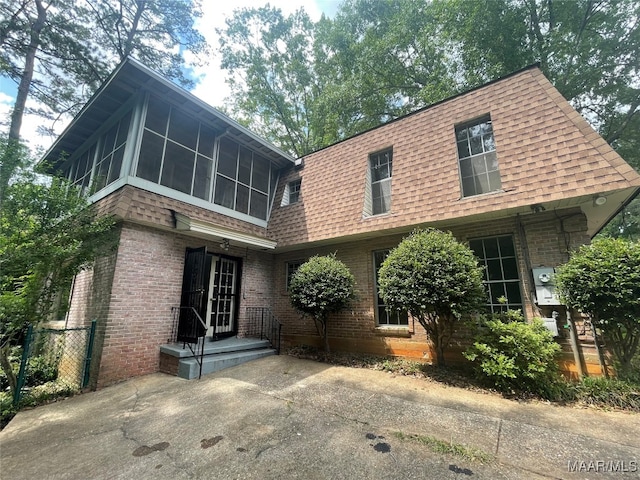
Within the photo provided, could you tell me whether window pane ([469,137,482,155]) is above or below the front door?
above

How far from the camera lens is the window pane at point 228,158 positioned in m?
8.00

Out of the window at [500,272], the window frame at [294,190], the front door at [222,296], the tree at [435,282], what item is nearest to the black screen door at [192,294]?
the front door at [222,296]

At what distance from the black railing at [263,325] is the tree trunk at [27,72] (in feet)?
32.0

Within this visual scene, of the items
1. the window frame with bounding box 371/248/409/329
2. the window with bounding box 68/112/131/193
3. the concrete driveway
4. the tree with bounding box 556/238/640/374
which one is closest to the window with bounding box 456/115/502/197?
the tree with bounding box 556/238/640/374

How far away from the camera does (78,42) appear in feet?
35.5

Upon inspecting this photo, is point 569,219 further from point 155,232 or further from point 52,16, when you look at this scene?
point 52,16

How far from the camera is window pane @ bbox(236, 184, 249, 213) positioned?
27.4 feet

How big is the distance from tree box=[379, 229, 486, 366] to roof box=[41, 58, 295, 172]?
19.0ft

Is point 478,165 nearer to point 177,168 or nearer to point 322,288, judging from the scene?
point 322,288

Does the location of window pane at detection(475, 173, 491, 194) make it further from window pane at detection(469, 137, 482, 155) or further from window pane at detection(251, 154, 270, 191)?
window pane at detection(251, 154, 270, 191)

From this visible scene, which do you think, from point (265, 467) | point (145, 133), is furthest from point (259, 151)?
point (265, 467)

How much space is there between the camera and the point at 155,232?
6199 mm

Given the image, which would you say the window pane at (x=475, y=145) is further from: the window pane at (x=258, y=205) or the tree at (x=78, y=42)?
the tree at (x=78, y=42)

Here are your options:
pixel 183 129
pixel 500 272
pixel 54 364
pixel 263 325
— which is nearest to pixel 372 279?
pixel 500 272
